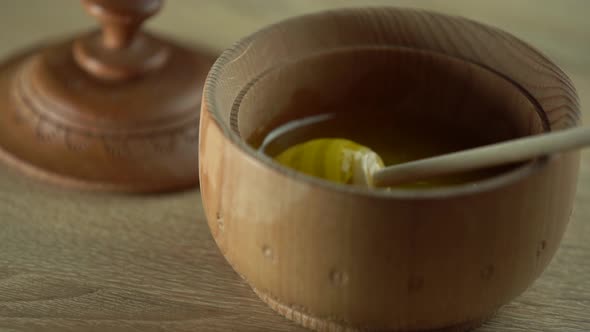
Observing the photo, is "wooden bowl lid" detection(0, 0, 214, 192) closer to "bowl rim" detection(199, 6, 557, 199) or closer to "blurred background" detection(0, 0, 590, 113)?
"blurred background" detection(0, 0, 590, 113)

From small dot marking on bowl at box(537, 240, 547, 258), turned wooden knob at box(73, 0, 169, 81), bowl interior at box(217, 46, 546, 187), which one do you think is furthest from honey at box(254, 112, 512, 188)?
turned wooden knob at box(73, 0, 169, 81)

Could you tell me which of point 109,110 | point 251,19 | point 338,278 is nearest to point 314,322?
point 338,278

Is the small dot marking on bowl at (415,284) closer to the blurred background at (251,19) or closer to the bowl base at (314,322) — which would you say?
the bowl base at (314,322)

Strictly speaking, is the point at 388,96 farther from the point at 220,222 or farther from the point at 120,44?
the point at 120,44

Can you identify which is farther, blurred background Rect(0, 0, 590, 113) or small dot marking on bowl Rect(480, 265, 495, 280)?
blurred background Rect(0, 0, 590, 113)

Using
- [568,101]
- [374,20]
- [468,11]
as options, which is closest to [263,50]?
[374,20]

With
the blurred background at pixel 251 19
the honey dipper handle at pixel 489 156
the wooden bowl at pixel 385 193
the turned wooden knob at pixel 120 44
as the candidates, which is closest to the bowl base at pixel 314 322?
the wooden bowl at pixel 385 193

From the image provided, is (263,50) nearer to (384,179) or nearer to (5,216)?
(384,179)
